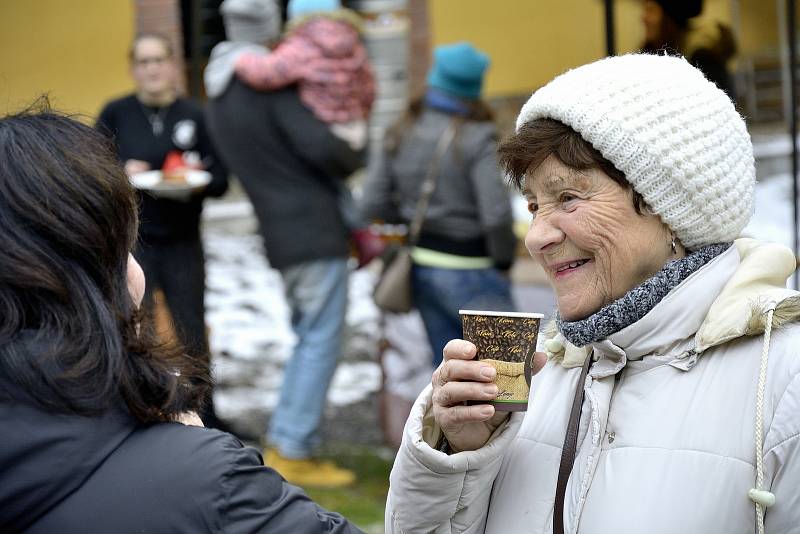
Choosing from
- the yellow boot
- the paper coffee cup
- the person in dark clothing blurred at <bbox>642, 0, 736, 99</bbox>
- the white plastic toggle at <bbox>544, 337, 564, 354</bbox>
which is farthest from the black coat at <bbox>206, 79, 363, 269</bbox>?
the paper coffee cup

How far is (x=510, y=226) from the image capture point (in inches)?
205

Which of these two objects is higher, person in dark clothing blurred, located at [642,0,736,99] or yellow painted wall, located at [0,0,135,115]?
person in dark clothing blurred, located at [642,0,736,99]

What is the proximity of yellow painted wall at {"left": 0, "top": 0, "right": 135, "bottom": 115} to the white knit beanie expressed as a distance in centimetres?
946

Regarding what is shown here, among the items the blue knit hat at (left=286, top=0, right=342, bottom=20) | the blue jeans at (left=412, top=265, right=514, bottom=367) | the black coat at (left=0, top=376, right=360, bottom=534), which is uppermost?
the blue knit hat at (left=286, top=0, right=342, bottom=20)

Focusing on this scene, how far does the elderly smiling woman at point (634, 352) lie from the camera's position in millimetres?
1838

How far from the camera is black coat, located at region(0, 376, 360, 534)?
1.59 m

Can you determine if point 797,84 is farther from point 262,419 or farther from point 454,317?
point 262,419

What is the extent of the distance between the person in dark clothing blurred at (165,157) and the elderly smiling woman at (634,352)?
154 inches

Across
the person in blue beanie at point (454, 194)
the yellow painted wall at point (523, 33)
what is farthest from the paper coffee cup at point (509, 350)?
the yellow painted wall at point (523, 33)

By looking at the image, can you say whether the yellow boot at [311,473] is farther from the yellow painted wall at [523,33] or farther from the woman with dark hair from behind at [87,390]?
the woman with dark hair from behind at [87,390]

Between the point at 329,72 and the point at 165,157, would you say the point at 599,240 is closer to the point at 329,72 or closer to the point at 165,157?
the point at 329,72

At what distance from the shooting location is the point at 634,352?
2.00 m

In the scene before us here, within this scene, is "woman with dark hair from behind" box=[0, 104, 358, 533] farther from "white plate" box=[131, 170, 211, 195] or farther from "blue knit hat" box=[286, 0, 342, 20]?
"blue knit hat" box=[286, 0, 342, 20]

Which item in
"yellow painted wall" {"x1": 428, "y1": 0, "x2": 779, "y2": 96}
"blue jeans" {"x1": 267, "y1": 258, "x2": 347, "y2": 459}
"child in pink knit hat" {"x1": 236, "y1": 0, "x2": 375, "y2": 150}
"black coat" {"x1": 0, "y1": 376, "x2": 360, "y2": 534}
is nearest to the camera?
"black coat" {"x1": 0, "y1": 376, "x2": 360, "y2": 534}
